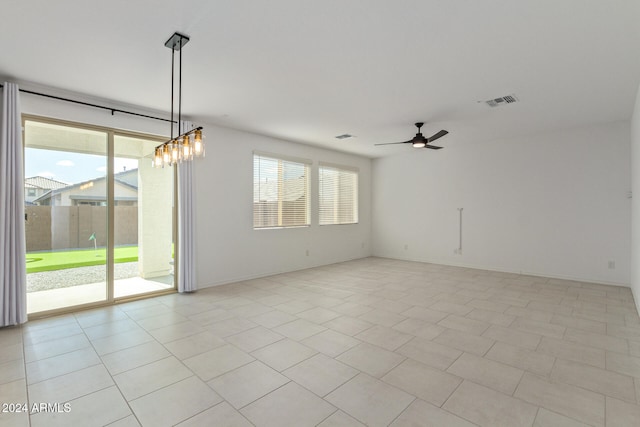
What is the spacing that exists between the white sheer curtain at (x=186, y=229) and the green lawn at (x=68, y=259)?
31.8 inches

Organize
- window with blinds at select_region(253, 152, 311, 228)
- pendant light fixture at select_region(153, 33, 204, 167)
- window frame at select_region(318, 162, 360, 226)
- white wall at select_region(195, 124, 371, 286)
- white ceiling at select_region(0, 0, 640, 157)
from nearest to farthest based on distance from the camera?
white ceiling at select_region(0, 0, 640, 157) < pendant light fixture at select_region(153, 33, 204, 167) < white wall at select_region(195, 124, 371, 286) < window with blinds at select_region(253, 152, 311, 228) < window frame at select_region(318, 162, 360, 226)

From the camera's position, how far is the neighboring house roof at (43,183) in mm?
3844

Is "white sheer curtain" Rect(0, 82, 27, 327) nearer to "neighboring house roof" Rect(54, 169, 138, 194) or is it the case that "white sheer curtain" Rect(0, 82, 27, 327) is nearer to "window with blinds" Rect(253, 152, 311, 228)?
"neighboring house roof" Rect(54, 169, 138, 194)

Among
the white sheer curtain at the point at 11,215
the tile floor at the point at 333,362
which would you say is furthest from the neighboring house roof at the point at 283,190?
the white sheer curtain at the point at 11,215

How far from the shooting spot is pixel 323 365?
261cm

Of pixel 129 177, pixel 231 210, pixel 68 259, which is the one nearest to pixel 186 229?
pixel 231 210

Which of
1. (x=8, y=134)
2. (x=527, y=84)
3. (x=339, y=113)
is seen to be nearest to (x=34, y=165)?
(x=8, y=134)

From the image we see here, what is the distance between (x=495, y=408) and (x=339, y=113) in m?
4.07

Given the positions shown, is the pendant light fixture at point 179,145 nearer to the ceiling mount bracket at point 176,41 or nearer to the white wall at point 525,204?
the ceiling mount bracket at point 176,41

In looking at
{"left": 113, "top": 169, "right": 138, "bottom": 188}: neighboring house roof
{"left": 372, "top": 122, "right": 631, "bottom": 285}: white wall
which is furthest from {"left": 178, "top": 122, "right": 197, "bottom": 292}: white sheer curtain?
{"left": 372, "top": 122, "right": 631, "bottom": 285}: white wall

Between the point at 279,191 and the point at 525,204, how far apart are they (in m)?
5.07

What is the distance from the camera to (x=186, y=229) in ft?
16.3

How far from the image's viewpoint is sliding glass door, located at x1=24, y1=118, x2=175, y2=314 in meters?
3.91

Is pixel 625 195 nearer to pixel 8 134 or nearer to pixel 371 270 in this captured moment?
pixel 371 270
